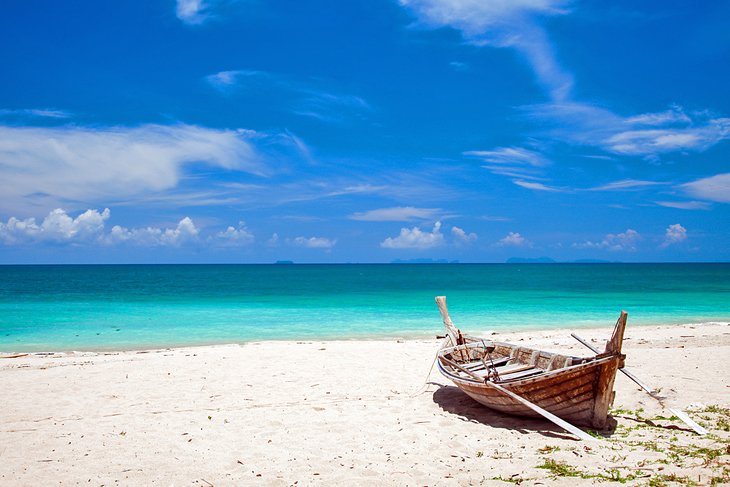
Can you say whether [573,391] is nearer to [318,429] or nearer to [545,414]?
[545,414]

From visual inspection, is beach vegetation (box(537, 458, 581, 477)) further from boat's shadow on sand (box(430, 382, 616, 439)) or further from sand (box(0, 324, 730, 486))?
boat's shadow on sand (box(430, 382, 616, 439))

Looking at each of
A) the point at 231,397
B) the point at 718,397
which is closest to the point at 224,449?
the point at 231,397

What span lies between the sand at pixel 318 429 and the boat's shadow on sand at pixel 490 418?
30 mm

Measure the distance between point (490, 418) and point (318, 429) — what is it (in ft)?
9.42

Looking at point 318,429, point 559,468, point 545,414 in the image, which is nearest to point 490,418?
point 545,414

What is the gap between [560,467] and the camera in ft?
19.5

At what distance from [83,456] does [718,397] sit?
10749 millimetres

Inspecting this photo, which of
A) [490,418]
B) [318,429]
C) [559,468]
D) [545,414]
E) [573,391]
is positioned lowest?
[318,429]

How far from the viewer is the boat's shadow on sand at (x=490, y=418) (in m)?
7.50

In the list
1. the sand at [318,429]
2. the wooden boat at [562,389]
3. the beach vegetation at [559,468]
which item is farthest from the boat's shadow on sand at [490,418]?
the beach vegetation at [559,468]

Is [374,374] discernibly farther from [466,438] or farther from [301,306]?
[301,306]

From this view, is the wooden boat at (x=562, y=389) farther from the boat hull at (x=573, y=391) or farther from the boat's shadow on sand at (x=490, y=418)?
the boat's shadow on sand at (x=490, y=418)

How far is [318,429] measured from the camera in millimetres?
7863

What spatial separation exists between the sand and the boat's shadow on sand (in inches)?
1.2
